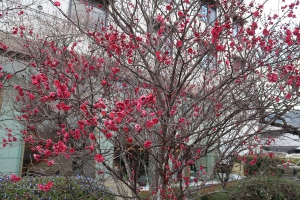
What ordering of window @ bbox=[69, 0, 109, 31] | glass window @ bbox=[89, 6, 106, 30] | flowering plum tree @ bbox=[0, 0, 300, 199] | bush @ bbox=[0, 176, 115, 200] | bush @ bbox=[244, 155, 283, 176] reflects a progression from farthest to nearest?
bush @ bbox=[244, 155, 283, 176] < window @ bbox=[69, 0, 109, 31] < glass window @ bbox=[89, 6, 106, 30] < bush @ bbox=[0, 176, 115, 200] < flowering plum tree @ bbox=[0, 0, 300, 199]

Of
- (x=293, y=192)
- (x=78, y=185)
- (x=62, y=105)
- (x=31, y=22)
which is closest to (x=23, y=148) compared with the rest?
(x=78, y=185)

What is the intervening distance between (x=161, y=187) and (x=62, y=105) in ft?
6.42

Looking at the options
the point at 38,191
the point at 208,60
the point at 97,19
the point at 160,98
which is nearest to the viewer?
the point at 160,98

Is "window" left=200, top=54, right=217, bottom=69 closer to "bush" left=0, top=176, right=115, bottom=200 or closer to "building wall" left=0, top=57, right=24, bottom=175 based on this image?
"bush" left=0, top=176, right=115, bottom=200

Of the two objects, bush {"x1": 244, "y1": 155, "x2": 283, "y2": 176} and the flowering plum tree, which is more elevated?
the flowering plum tree

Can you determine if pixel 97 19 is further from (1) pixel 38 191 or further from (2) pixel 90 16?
(1) pixel 38 191

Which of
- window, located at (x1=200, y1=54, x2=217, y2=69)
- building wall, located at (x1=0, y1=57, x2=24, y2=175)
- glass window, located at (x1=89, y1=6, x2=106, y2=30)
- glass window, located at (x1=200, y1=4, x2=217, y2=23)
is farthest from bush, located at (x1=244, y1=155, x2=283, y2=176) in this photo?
building wall, located at (x1=0, y1=57, x2=24, y2=175)

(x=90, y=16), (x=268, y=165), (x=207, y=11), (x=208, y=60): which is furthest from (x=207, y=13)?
(x=268, y=165)

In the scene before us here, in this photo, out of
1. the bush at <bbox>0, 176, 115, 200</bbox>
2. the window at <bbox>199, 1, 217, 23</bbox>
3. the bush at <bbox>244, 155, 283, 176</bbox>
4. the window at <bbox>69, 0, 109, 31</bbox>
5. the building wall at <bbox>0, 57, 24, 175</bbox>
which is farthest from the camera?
the bush at <bbox>244, 155, 283, 176</bbox>

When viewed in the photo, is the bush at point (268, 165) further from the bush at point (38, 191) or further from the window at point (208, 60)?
the bush at point (38, 191)

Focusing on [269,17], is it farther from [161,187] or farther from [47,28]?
[47,28]

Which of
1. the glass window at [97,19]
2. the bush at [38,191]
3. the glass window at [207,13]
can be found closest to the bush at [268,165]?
the glass window at [207,13]

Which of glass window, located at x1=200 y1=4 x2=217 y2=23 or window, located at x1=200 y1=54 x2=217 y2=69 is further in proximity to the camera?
glass window, located at x1=200 y1=4 x2=217 y2=23

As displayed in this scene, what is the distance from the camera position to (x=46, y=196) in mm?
4590
